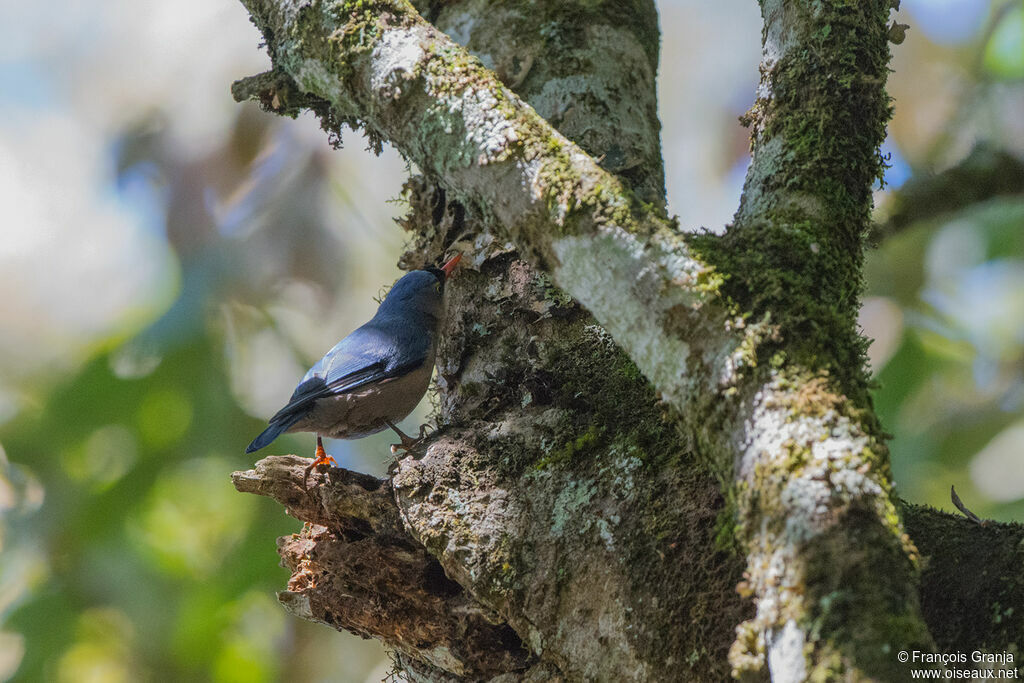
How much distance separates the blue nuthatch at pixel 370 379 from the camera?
387cm

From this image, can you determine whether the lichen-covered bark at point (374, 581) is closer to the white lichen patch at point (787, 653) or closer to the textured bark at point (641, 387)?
the textured bark at point (641, 387)

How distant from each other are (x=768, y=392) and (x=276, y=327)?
16.7 feet

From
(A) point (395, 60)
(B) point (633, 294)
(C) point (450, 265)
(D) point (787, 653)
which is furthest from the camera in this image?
(C) point (450, 265)

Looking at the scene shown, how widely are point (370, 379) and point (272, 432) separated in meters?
0.53

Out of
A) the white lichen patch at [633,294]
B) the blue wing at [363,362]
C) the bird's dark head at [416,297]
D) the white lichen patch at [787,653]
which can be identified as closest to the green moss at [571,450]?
the white lichen patch at [633,294]

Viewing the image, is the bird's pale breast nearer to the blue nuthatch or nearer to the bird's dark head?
the blue nuthatch

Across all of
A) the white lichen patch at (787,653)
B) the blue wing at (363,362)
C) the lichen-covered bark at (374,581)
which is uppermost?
the blue wing at (363,362)

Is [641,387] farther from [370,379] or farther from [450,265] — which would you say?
[370,379]

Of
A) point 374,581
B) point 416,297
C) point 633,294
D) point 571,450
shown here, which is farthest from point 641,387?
point 416,297

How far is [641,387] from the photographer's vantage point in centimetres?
255

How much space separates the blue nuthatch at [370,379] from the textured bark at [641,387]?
35.4 inches

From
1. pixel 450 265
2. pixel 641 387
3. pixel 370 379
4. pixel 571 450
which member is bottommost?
pixel 571 450

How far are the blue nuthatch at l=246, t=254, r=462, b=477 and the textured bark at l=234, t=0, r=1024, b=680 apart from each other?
90cm

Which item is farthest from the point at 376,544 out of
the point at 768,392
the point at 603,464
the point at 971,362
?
the point at 971,362
